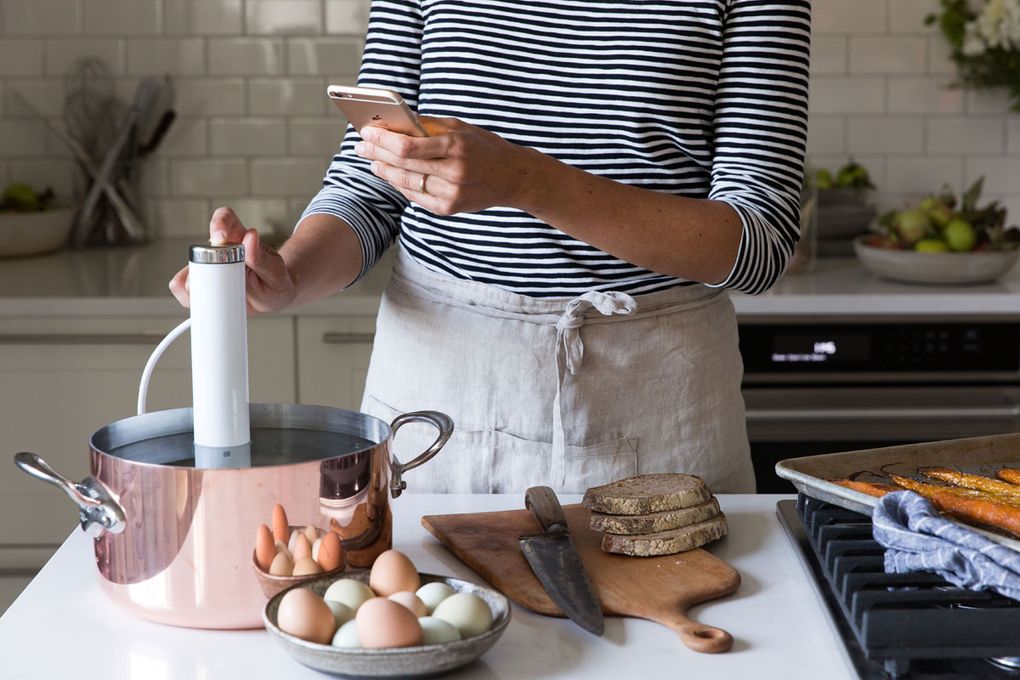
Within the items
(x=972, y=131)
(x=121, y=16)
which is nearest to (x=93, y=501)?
(x=121, y=16)

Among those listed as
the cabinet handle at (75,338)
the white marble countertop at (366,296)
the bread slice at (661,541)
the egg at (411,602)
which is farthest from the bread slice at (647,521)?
the cabinet handle at (75,338)

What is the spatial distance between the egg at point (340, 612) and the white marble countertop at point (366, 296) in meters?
1.52

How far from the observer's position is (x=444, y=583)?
796 mm

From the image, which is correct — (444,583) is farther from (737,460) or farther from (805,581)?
(737,460)

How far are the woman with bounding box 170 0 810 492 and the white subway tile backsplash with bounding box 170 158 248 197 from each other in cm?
148

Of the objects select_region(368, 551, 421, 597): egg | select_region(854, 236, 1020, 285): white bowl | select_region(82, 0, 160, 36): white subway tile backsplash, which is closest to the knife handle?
select_region(368, 551, 421, 597): egg

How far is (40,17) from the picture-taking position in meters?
2.75

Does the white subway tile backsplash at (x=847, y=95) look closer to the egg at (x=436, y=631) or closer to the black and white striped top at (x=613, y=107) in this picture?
the black and white striped top at (x=613, y=107)

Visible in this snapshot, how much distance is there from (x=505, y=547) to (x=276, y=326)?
139cm

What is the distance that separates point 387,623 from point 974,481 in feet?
1.63

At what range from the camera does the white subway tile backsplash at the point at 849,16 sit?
9.00ft

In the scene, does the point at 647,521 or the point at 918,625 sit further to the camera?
the point at 647,521

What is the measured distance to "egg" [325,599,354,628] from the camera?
29.4 inches

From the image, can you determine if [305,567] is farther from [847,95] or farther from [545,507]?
[847,95]
